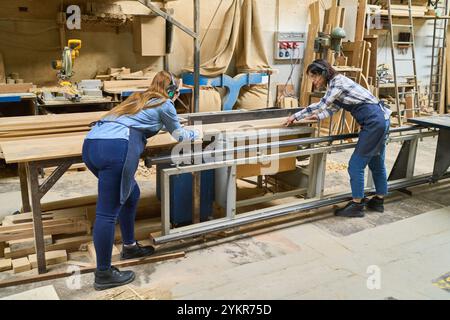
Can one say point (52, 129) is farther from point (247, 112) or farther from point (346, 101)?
point (346, 101)

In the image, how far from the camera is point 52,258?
2822 millimetres

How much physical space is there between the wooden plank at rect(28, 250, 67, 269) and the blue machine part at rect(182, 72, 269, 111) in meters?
3.23

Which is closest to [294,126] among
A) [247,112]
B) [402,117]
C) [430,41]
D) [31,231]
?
[247,112]

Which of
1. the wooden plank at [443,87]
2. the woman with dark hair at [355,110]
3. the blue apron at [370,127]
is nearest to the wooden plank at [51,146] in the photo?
the woman with dark hair at [355,110]

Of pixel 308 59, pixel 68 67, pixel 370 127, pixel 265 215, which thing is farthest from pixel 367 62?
pixel 68 67

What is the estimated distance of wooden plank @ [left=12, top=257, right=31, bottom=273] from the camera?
8.98 feet

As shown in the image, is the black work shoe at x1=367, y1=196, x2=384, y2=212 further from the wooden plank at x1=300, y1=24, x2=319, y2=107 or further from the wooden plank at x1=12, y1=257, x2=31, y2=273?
the wooden plank at x1=300, y1=24, x2=319, y2=107

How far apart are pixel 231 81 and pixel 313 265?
11.3 feet

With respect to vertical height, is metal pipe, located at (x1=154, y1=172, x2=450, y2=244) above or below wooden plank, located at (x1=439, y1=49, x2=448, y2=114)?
below

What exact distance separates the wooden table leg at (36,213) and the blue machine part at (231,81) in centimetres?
335

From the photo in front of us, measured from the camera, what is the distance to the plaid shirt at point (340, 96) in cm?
346

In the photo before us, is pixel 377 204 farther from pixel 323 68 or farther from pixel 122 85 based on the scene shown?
pixel 122 85

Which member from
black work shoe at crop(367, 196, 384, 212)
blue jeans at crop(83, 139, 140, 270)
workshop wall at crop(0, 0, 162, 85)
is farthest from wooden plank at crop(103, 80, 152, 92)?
black work shoe at crop(367, 196, 384, 212)

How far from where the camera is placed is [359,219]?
12.2 feet
